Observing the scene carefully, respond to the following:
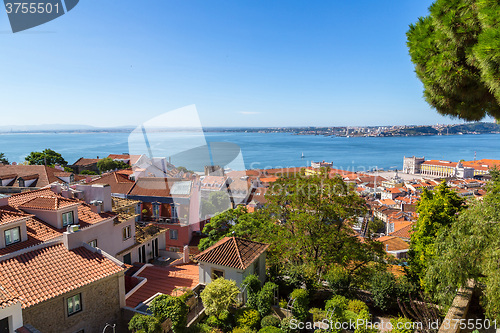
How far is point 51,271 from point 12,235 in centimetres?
186

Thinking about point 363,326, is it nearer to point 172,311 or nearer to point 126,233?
point 172,311

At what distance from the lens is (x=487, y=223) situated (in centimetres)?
562

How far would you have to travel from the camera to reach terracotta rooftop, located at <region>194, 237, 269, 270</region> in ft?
34.5

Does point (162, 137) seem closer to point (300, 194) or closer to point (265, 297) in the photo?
point (300, 194)

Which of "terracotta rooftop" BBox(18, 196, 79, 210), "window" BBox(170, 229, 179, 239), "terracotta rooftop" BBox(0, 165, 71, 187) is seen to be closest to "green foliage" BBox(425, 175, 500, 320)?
"terracotta rooftop" BBox(18, 196, 79, 210)

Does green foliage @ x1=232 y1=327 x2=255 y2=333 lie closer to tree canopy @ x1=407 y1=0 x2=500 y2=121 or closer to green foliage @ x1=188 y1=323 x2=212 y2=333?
green foliage @ x1=188 y1=323 x2=212 y2=333

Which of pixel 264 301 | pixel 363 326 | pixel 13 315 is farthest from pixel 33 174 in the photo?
pixel 363 326

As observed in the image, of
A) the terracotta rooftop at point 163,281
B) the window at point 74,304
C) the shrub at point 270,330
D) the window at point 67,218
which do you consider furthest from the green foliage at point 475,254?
the window at point 67,218

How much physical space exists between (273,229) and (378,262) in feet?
13.9

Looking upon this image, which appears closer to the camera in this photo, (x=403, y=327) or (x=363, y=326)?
(x=403, y=327)

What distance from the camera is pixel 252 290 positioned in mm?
9688

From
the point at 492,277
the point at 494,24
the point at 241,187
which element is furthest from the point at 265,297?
the point at 241,187

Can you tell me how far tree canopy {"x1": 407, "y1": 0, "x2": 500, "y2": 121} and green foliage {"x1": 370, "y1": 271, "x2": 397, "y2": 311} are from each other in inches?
266

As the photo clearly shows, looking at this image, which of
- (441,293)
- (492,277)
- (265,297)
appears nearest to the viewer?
(492,277)
